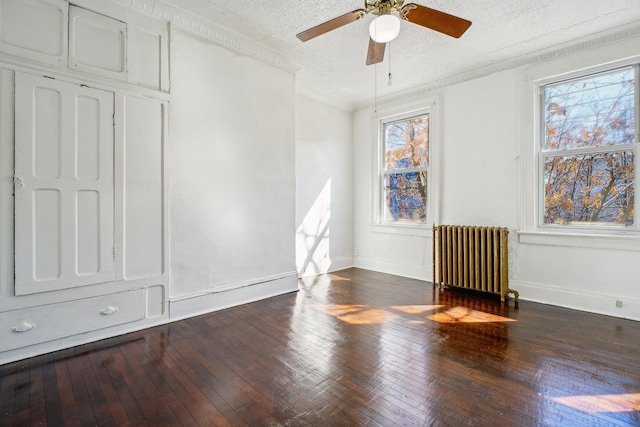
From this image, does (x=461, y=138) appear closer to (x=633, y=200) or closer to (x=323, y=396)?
(x=633, y=200)

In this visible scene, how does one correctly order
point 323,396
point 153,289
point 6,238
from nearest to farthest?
point 323,396 → point 6,238 → point 153,289

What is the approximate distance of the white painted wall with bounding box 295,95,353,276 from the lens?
16.1 ft

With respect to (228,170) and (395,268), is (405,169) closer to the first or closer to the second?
(395,268)

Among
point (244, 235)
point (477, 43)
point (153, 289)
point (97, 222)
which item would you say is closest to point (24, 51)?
point (97, 222)

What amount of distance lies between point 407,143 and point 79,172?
4264 mm

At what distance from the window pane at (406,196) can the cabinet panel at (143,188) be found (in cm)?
355

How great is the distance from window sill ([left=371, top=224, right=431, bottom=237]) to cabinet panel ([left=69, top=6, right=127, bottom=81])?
4017 mm

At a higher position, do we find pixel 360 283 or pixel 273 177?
pixel 273 177

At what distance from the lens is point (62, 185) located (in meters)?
2.46

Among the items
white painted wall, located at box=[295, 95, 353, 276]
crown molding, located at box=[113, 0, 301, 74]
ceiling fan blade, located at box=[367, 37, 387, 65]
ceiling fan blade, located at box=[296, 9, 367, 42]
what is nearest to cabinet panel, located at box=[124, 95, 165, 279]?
crown molding, located at box=[113, 0, 301, 74]

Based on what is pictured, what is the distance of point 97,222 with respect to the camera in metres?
2.64

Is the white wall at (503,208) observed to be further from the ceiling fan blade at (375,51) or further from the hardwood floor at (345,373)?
the ceiling fan blade at (375,51)

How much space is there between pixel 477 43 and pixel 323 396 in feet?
12.4

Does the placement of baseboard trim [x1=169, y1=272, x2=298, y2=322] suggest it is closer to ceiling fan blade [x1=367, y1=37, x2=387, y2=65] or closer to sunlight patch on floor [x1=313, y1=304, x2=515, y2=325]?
sunlight patch on floor [x1=313, y1=304, x2=515, y2=325]
